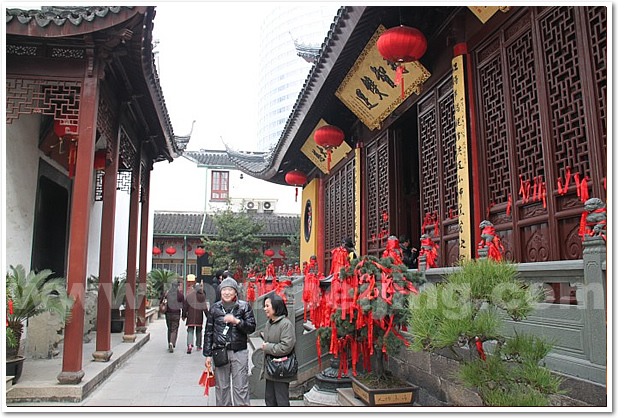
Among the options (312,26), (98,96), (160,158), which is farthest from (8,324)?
(312,26)

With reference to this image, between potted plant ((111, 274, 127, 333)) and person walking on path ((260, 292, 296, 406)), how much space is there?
6.79 meters

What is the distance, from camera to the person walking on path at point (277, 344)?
A: 4.18 metres

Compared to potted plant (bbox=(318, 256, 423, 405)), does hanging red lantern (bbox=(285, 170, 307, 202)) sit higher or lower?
higher

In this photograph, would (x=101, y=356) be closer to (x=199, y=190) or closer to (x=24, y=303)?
(x=24, y=303)

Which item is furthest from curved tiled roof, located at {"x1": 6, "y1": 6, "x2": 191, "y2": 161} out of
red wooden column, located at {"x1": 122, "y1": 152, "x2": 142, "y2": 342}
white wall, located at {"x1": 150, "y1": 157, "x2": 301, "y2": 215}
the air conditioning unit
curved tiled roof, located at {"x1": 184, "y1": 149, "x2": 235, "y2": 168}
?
curved tiled roof, located at {"x1": 184, "y1": 149, "x2": 235, "y2": 168}

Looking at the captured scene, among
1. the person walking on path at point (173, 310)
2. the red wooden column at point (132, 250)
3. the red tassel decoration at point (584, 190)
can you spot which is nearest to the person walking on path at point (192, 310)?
the person walking on path at point (173, 310)

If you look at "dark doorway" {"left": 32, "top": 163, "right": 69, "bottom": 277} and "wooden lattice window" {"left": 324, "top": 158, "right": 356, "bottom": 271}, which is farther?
"wooden lattice window" {"left": 324, "top": 158, "right": 356, "bottom": 271}

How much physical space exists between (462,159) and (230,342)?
3067mm

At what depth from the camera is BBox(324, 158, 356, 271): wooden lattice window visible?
34.0ft

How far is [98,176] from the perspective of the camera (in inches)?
430

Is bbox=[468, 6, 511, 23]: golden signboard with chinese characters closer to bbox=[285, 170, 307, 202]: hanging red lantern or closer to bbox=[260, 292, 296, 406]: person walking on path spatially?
bbox=[260, 292, 296, 406]: person walking on path

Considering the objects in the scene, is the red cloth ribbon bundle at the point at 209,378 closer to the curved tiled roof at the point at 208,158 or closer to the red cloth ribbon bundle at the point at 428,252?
the red cloth ribbon bundle at the point at 428,252

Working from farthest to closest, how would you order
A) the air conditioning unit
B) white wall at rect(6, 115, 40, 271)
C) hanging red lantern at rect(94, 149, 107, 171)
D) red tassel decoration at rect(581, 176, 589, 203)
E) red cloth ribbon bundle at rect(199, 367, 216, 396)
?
the air conditioning unit
hanging red lantern at rect(94, 149, 107, 171)
white wall at rect(6, 115, 40, 271)
red cloth ribbon bundle at rect(199, 367, 216, 396)
red tassel decoration at rect(581, 176, 589, 203)

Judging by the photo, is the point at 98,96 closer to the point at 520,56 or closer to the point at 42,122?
the point at 42,122
